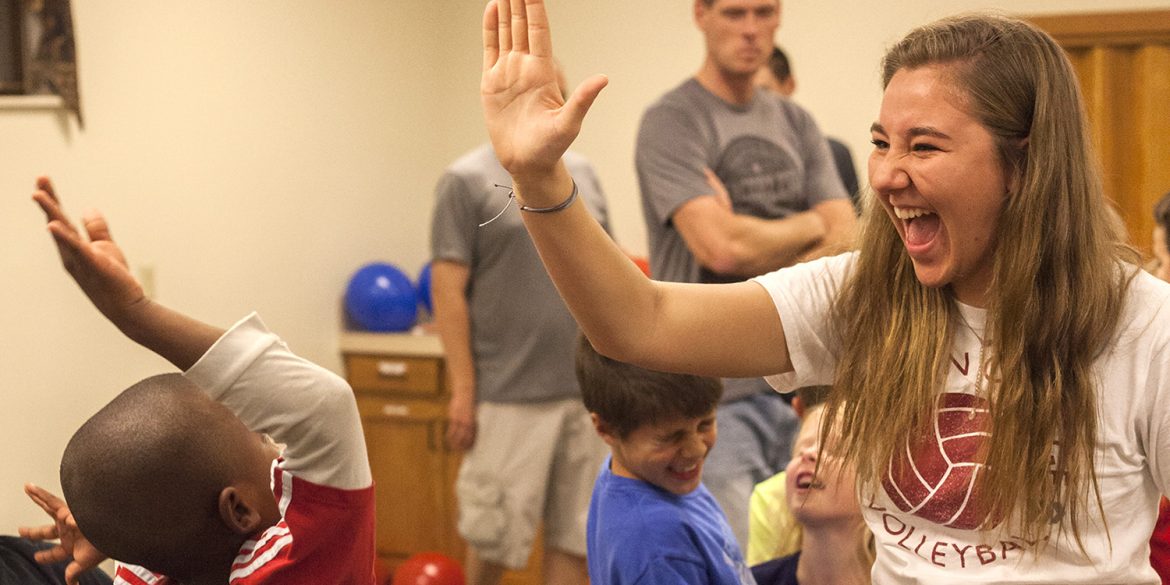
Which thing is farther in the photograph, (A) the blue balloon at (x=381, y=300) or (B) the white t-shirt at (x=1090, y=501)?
(A) the blue balloon at (x=381, y=300)

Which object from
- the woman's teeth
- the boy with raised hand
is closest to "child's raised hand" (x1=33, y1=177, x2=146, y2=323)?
the boy with raised hand

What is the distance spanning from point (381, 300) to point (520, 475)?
156 centimetres

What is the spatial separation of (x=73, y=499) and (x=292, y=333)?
333 cm

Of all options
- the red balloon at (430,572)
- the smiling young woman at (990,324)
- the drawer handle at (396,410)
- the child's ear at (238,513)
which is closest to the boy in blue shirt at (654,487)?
the smiling young woman at (990,324)

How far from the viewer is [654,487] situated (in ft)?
6.05

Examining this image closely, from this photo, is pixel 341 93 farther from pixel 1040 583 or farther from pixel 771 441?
pixel 1040 583

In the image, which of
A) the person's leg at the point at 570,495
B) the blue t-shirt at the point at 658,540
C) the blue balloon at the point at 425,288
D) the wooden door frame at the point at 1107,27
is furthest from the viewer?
the blue balloon at the point at 425,288

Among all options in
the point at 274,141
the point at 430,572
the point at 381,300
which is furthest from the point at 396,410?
the point at 274,141

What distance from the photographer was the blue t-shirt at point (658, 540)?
1.70 metres

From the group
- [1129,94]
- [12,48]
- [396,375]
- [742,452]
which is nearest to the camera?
[742,452]

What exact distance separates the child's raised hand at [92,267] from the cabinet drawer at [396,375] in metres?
3.26

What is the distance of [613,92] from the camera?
5.36m

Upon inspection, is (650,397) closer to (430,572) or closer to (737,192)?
(737,192)

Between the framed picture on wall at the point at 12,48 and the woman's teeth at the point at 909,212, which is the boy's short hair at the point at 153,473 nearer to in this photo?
the woman's teeth at the point at 909,212
